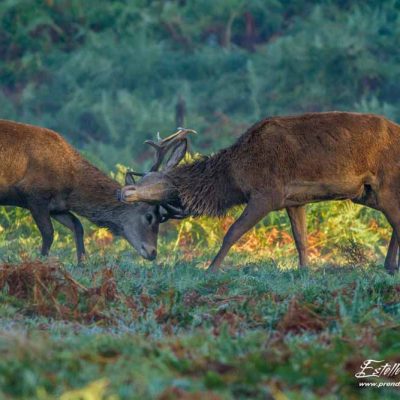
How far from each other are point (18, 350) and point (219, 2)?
2236cm

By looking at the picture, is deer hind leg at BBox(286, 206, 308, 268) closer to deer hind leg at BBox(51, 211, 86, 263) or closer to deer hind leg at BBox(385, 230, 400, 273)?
deer hind leg at BBox(385, 230, 400, 273)

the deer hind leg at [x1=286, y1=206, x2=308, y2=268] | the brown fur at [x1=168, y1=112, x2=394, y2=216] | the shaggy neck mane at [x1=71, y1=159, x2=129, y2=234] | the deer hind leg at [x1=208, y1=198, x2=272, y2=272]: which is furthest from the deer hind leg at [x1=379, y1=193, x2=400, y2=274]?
the shaggy neck mane at [x1=71, y1=159, x2=129, y2=234]

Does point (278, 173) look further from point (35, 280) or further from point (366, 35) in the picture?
point (366, 35)

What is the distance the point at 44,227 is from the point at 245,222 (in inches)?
87.1

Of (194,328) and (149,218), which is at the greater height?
(194,328)

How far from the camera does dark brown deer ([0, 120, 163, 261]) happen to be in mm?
11844

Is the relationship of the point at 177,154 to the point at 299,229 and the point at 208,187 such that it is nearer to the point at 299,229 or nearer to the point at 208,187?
the point at 208,187

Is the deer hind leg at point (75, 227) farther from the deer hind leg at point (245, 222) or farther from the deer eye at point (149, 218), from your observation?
the deer hind leg at point (245, 222)

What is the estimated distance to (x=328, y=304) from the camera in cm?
808

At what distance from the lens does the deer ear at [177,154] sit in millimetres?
12000

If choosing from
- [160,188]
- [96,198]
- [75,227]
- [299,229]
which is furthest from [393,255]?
[75,227]

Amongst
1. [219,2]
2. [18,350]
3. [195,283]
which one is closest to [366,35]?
[219,2]

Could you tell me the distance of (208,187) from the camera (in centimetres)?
1125

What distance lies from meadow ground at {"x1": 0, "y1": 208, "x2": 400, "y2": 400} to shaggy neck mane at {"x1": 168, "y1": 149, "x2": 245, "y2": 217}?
21.2 inches
